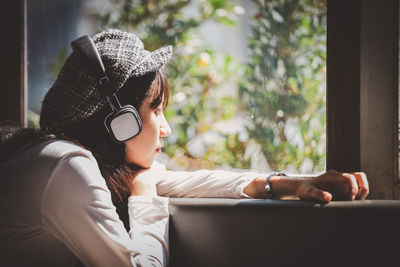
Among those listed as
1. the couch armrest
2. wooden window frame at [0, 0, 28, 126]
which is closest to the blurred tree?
wooden window frame at [0, 0, 28, 126]

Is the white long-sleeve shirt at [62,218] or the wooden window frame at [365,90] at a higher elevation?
the wooden window frame at [365,90]

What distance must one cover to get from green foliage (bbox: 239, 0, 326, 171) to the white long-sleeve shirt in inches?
29.0

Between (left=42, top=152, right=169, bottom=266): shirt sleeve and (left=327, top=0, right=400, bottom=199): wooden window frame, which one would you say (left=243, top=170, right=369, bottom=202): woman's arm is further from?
(left=42, top=152, right=169, bottom=266): shirt sleeve

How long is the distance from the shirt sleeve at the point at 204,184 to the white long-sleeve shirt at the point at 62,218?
8.1 inches

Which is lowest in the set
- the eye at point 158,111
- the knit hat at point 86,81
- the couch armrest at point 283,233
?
the couch armrest at point 283,233

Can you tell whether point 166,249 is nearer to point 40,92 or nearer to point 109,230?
point 109,230

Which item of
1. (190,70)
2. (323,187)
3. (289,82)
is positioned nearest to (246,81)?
(289,82)

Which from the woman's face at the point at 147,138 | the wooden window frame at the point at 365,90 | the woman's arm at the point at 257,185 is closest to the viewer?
the woman's arm at the point at 257,185

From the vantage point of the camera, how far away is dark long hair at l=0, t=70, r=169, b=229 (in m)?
0.91

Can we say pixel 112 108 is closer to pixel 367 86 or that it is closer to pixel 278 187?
pixel 278 187

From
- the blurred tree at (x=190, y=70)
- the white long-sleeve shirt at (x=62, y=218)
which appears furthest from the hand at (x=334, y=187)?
the blurred tree at (x=190, y=70)

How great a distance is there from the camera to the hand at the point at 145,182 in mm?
974

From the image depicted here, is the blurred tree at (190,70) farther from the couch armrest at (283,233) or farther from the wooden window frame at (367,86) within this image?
the couch armrest at (283,233)

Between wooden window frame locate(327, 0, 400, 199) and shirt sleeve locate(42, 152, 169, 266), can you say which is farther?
wooden window frame locate(327, 0, 400, 199)
